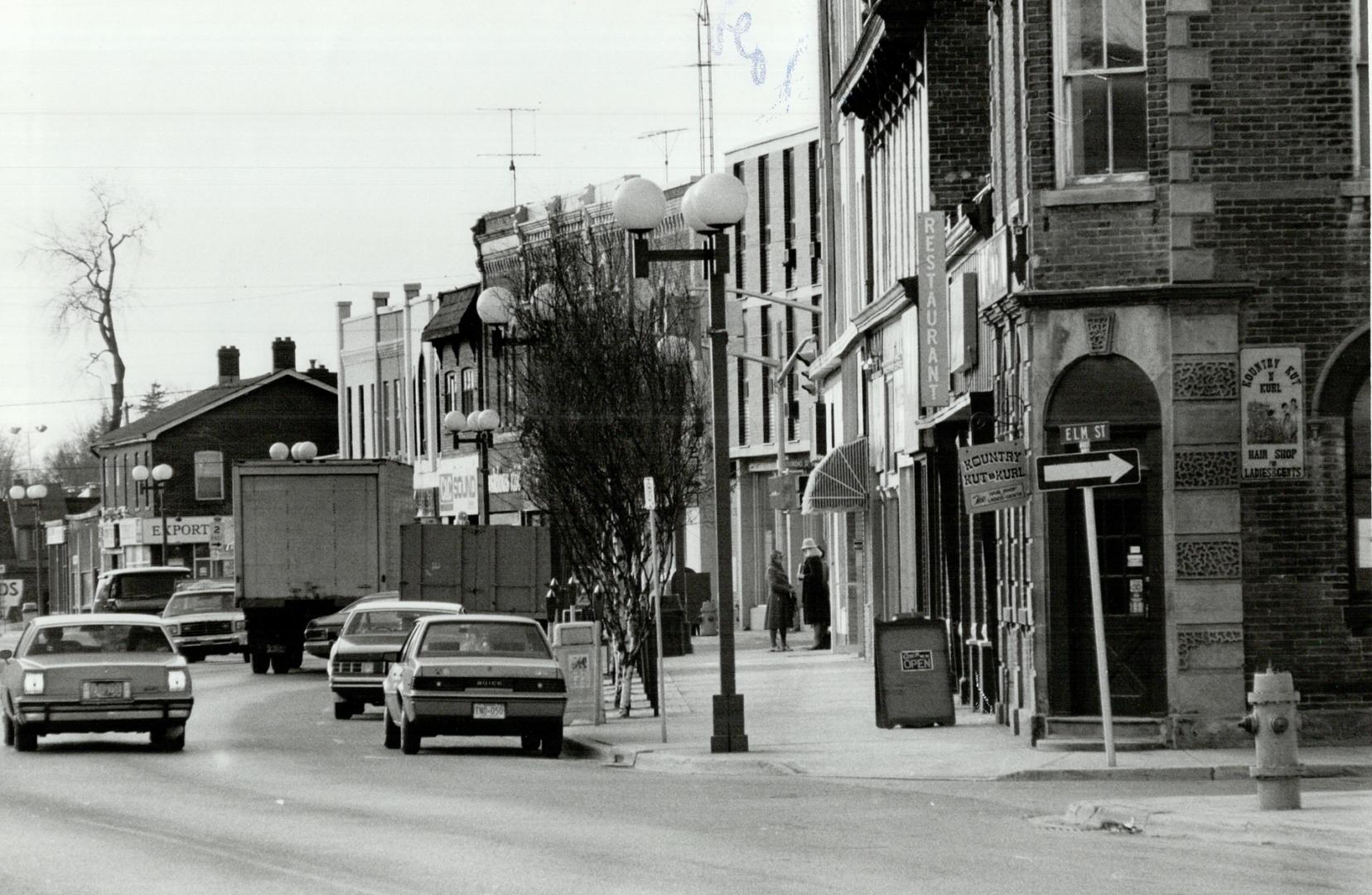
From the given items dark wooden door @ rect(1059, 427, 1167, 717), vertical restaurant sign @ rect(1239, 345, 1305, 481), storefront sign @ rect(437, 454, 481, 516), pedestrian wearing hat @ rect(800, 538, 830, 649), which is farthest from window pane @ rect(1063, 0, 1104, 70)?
storefront sign @ rect(437, 454, 481, 516)

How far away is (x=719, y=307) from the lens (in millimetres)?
23359

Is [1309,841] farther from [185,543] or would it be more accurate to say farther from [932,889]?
[185,543]

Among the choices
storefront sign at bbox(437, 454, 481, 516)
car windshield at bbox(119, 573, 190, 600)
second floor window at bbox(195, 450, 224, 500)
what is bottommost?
car windshield at bbox(119, 573, 190, 600)

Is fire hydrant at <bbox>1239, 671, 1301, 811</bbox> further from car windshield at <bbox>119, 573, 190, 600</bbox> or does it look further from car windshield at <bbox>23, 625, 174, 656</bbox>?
car windshield at <bbox>119, 573, 190, 600</bbox>

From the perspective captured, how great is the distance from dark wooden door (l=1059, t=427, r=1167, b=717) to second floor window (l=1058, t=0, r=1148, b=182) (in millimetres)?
2451

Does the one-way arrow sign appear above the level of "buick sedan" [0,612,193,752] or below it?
above

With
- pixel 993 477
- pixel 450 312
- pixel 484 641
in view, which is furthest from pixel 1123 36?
pixel 450 312

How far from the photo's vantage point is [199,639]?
169 ft

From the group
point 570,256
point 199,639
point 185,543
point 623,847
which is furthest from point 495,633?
point 185,543

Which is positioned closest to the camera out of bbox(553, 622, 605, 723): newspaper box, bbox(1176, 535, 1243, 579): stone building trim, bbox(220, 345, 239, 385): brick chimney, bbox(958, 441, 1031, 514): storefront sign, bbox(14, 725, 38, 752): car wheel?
bbox(1176, 535, 1243, 579): stone building trim

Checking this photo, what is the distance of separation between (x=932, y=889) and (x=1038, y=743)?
9.34 meters

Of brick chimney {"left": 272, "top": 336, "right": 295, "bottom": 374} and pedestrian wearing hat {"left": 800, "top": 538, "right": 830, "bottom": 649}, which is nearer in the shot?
pedestrian wearing hat {"left": 800, "top": 538, "right": 830, "bottom": 649}

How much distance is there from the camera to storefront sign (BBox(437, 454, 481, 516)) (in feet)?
224

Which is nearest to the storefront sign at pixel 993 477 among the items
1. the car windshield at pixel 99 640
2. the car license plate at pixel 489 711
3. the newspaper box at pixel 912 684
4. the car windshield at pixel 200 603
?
the newspaper box at pixel 912 684
